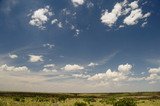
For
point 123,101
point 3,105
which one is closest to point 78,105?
point 123,101

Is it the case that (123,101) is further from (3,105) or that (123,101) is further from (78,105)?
(3,105)

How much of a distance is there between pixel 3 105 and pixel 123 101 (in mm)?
15284

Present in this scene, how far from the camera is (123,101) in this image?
3369 centimetres

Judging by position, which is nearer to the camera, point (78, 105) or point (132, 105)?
point (132, 105)

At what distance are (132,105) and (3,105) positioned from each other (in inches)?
635

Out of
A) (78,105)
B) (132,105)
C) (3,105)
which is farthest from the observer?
(78,105)

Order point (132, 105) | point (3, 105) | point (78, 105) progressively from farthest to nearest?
point (78, 105)
point (132, 105)
point (3, 105)

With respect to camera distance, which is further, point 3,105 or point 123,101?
point 123,101

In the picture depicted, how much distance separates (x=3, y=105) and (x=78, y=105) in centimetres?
1196

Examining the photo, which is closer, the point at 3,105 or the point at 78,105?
the point at 3,105

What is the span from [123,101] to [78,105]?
20.3 feet

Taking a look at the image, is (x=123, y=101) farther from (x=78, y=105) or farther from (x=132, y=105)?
(x=78, y=105)

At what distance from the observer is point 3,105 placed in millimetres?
26469

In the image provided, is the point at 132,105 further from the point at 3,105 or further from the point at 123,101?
the point at 3,105
